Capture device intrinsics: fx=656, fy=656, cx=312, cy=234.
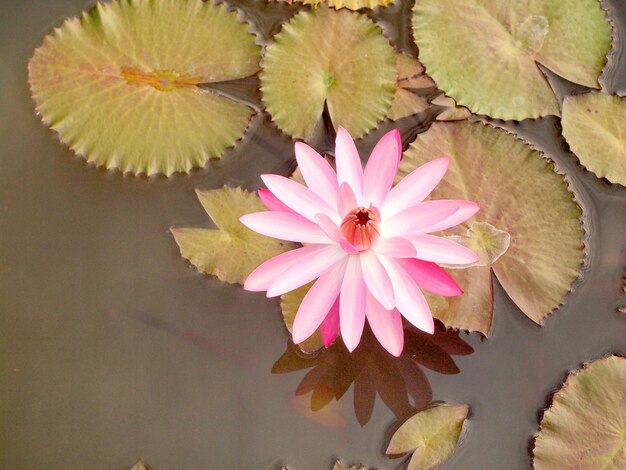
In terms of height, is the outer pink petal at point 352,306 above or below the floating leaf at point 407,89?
below

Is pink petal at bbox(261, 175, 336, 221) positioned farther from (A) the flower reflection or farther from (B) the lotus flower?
(A) the flower reflection

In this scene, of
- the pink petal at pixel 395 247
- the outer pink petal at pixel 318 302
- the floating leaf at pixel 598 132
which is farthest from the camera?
the floating leaf at pixel 598 132

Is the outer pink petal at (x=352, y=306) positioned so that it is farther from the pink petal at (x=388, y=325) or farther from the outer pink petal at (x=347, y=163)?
the outer pink petal at (x=347, y=163)

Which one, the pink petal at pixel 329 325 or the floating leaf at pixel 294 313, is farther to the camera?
the floating leaf at pixel 294 313

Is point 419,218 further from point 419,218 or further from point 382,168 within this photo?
point 382,168

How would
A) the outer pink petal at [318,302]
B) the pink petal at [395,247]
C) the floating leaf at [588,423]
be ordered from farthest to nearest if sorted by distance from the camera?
1. the floating leaf at [588,423]
2. the outer pink petal at [318,302]
3. the pink petal at [395,247]

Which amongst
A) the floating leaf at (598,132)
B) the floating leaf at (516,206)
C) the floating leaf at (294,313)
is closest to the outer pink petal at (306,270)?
the floating leaf at (294,313)

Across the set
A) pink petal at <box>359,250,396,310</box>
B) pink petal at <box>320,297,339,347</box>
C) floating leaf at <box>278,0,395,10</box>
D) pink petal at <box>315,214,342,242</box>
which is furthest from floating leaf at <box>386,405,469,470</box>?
floating leaf at <box>278,0,395,10</box>
